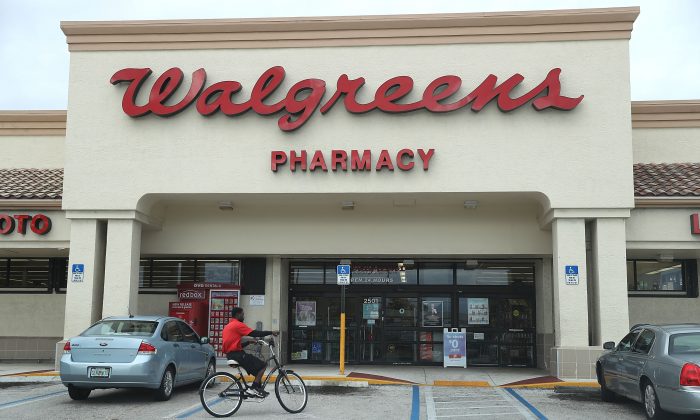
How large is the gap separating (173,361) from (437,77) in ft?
28.8

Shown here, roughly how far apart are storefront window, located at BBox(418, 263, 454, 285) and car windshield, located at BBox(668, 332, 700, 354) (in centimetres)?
948

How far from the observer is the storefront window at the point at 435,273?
789 inches

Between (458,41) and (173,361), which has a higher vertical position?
(458,41)

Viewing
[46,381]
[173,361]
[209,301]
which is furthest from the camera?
[209,301]

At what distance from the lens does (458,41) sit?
55.9 feet

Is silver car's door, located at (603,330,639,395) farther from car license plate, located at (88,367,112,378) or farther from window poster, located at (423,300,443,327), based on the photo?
car license plate, located at (88,367,112,378)

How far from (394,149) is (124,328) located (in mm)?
7287

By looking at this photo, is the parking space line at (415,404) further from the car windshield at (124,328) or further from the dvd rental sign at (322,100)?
the dvd rental sign at (322,100)

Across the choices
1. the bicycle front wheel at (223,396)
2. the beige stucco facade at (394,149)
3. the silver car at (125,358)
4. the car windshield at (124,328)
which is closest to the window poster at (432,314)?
the beige stucco facade at (394,149)

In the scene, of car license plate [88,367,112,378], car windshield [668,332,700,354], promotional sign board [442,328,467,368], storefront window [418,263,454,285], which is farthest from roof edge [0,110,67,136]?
car windshield [668,332,700,354]

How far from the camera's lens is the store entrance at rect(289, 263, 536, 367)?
774 inches

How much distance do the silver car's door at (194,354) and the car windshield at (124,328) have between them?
2.93 ft

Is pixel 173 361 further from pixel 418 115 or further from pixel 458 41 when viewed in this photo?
pixel 458 41

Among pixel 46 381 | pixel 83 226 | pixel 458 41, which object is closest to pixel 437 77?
pixel 458 41
